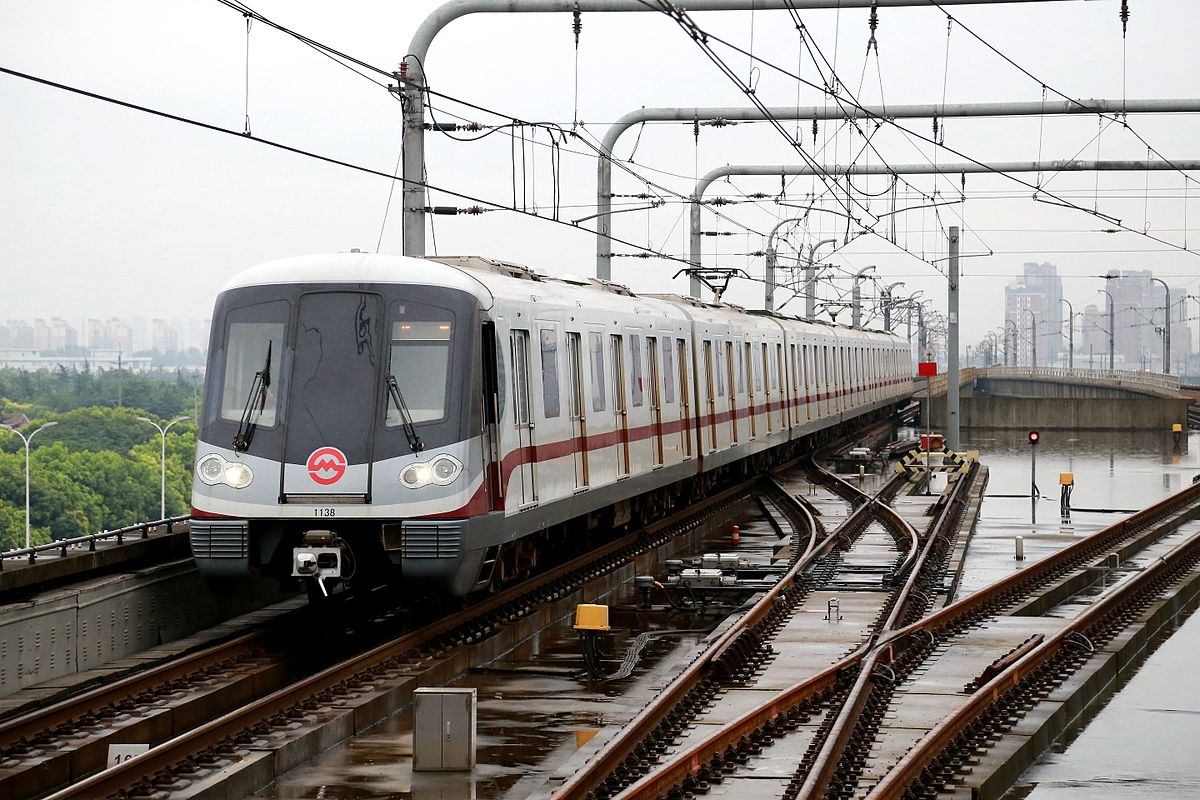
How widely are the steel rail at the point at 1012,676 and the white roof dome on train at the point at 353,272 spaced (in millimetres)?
5161

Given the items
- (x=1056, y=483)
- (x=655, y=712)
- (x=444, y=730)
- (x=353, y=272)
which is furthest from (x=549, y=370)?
(x=1056, y=483)

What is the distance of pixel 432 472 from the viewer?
12.9 m

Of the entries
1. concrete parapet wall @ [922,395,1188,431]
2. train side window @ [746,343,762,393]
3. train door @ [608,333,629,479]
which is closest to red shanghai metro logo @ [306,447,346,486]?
train door @ [608,333,629,479]

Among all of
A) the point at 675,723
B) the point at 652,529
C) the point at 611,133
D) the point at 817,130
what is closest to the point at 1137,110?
the point at 817,130

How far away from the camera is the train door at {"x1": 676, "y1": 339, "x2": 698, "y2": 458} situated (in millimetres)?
22750

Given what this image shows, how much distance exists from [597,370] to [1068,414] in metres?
49.7

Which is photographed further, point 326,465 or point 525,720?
point 326,465

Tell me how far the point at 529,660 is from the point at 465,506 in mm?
1475

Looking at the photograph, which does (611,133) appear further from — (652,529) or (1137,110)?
(1137,110)

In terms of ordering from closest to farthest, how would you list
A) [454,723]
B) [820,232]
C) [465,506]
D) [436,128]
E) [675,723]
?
[454,723] → [675,723] → [465,506] → [436,128] → [820,232]

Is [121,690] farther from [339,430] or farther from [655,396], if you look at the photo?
[655,396]

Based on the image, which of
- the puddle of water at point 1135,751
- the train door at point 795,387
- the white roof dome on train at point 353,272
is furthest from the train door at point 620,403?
the train door at point 795,387

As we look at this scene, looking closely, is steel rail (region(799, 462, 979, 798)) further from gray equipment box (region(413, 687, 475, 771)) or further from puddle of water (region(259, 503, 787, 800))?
gray equipment box (region(413, 687, 475, 771))

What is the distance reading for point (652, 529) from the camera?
22.7 metres
